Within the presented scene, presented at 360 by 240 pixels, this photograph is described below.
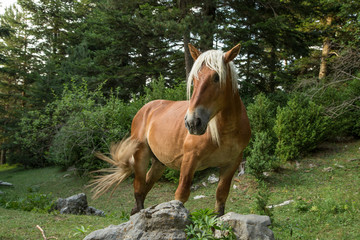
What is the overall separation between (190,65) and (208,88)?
949 cm

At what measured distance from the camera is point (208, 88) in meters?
2.35

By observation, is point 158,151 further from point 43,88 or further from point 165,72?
point 43,88

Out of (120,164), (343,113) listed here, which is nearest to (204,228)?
(120,164)

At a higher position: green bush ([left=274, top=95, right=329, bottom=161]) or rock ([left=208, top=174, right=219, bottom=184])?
green bush ([left=274, top=95, right=329, bottom=161])

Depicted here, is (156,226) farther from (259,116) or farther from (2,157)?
(2,157)

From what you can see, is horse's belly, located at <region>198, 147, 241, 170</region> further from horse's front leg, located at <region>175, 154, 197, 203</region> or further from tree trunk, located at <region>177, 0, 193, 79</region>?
tree trunk, located at <region>177, 0, 193, 79</region>

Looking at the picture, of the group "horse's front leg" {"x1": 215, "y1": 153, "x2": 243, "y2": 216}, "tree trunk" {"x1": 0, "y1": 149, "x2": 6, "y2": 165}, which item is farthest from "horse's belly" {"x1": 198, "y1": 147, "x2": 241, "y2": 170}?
"tree trunk" {"x1": 0, "y1": 149, "x2": 6, "y2": 165}

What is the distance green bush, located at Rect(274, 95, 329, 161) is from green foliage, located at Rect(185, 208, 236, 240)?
22.2 feet

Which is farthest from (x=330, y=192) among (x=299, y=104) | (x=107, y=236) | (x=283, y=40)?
(x=283, y=40)

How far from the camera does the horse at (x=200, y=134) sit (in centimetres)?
235

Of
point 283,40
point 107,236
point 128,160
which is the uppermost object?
point 283,40

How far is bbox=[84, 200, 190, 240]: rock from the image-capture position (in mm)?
2133

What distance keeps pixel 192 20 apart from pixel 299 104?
5.14m

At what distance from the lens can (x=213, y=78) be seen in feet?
7.81
